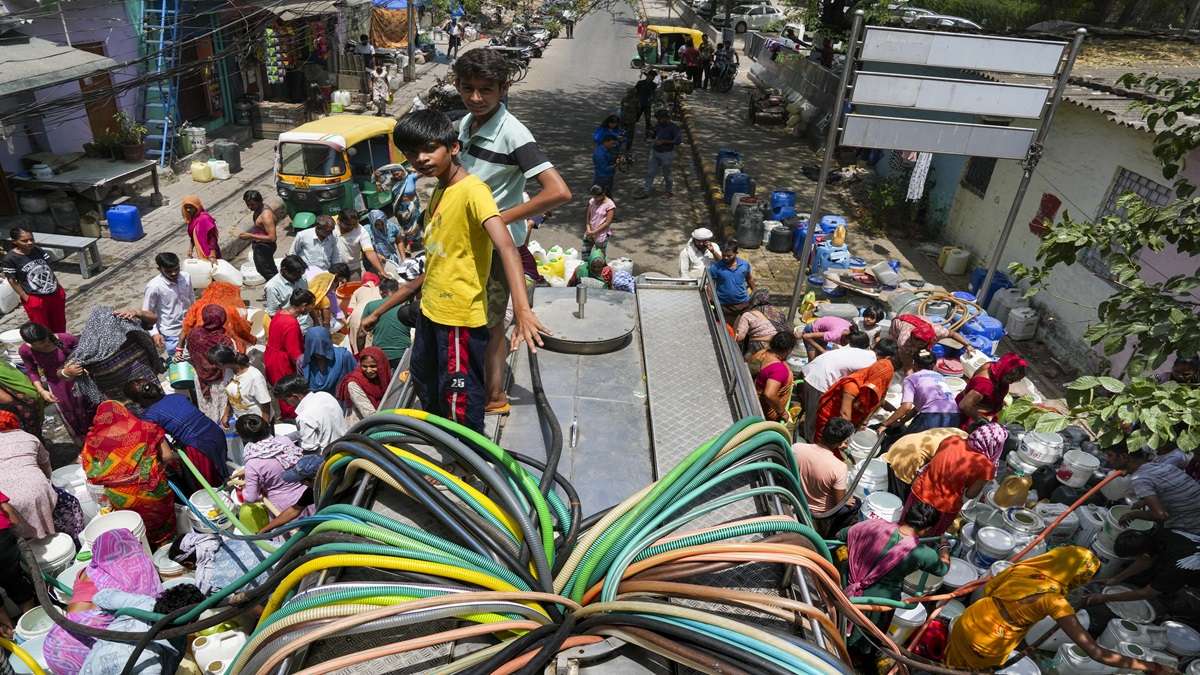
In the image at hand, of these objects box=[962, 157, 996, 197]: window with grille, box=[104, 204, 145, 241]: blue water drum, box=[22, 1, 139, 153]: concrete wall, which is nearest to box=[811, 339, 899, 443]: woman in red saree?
box=[962, 157, 996, 197]: window with grille

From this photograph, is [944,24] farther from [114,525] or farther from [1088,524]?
[114,525]

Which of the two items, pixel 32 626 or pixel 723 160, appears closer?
pixel 32 626

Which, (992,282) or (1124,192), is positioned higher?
(1124,192)

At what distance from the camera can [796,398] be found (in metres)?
7.61

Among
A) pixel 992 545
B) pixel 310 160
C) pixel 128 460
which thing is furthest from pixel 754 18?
pixel 128 460

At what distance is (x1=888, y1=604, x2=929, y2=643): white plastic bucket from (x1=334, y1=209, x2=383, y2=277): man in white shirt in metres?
6.59

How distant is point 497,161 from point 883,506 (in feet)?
12.1

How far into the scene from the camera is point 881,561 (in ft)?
13.2

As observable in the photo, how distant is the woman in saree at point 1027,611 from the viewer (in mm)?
3729

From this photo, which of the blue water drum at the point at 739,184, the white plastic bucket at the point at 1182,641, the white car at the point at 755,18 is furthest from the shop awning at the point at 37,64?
the white car at the point at 755,18

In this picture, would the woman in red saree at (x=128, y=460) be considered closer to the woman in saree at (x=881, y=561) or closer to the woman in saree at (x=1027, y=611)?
the woman in saree at (x=881, y=561)

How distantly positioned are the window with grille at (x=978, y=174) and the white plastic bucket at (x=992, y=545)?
797 cm

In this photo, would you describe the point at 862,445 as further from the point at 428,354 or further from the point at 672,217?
the point at 672,217

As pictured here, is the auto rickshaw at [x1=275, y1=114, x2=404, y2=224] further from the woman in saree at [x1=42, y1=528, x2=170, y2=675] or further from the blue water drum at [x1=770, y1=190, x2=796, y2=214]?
the woman in saree at [x1=42, y1=528, x2=170, y2=675]
